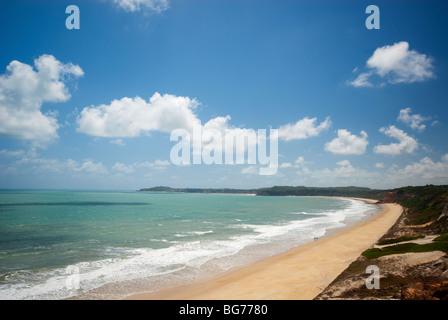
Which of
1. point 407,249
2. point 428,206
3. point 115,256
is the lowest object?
point 115,256

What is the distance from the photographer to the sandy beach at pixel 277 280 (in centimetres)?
1328

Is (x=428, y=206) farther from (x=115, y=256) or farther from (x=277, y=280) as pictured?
(x=115, y=256)

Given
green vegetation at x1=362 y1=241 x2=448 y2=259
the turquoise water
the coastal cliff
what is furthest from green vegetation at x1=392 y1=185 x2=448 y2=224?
the coastal cliff

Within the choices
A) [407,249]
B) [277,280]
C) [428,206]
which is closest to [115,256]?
[277,280]

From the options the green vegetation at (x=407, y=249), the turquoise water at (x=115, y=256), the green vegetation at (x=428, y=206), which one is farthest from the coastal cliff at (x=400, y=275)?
the green vegetation at (x=428, y=206)

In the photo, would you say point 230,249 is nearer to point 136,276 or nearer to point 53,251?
point 136,276

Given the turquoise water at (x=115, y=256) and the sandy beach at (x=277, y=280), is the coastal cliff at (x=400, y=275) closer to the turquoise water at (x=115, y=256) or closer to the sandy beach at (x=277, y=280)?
the sandy beach at (x=277, y=280)

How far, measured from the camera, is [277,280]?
50.5 feet

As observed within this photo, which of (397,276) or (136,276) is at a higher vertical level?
(397,276)
